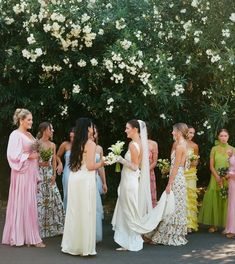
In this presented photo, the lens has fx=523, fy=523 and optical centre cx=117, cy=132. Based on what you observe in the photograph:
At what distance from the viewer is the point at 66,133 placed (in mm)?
13109

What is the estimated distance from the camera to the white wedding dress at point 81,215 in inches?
311

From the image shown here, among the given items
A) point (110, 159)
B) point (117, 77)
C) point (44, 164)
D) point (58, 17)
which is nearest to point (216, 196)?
point (110, 159)

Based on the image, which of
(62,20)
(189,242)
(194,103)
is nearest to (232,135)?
(194,103)

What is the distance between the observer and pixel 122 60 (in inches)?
416

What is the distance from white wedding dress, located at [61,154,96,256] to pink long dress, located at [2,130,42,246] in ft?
2.58

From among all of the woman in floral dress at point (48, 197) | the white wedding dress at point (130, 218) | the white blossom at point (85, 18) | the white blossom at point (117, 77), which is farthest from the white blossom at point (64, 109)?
the white wedding dress at point (130, 218)

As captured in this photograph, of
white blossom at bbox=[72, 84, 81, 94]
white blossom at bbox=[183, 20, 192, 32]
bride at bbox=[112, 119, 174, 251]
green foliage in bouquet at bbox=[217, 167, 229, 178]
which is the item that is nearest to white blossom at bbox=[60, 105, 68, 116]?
white blossom at bbox=[72, 84, 81, 94]

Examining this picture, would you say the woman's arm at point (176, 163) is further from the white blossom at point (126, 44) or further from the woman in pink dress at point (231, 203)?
the white blossom at point (126, 44)

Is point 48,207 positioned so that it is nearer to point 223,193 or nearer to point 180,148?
point 180,148

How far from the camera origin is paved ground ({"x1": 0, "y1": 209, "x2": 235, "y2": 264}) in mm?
7688

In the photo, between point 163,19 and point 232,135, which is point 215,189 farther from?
point 163,19

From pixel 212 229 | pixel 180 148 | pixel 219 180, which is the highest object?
pixel 180 148

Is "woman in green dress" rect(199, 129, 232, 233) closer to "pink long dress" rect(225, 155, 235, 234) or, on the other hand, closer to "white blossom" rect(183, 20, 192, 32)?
"pink long dress" rect(225, 155, 235, 234)

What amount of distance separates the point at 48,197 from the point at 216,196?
10.6 feet
